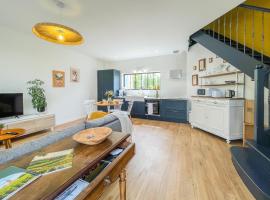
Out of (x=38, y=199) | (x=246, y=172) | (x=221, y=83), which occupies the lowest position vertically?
(x=246, y=172)

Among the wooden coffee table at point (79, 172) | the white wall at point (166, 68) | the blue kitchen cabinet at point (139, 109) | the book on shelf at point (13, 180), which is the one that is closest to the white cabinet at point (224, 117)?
the white wall at point (166, 68)

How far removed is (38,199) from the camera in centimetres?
57

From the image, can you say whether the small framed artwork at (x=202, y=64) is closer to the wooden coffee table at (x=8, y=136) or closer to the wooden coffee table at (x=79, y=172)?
the wooden coffee table at (x=79, y=172)

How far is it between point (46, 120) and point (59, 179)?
3824mm

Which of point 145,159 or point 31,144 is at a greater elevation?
point 31,144

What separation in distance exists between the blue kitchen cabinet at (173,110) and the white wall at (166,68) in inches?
25.3

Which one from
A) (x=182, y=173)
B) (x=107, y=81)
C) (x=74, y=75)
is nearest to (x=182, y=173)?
(x=182, y=173)

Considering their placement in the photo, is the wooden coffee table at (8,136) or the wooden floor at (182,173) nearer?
the wooden floor at (182,173)

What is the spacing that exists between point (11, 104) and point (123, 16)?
10.7 ft

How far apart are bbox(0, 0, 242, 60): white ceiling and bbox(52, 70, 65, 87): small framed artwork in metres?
1.29

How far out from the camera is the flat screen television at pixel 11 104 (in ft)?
10.6

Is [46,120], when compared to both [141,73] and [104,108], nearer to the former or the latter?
[104,108]

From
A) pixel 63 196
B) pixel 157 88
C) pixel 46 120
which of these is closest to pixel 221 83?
pixel 157 88

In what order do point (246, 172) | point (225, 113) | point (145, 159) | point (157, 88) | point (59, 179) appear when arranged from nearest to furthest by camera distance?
point (59, 179) < point (246, 172) < point (145, 159) < point (225, 113) < point (157, 88)
